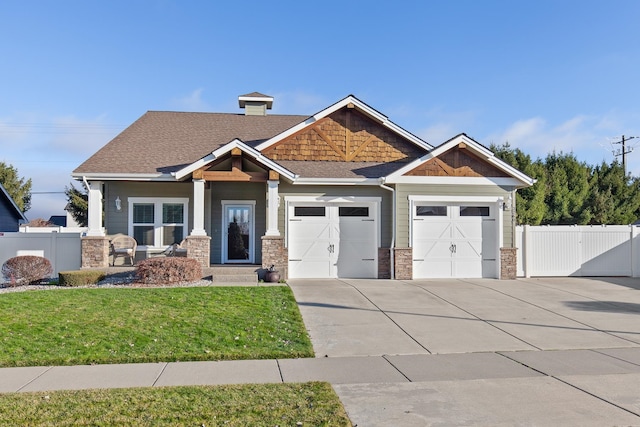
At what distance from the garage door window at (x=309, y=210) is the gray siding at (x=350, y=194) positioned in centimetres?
44

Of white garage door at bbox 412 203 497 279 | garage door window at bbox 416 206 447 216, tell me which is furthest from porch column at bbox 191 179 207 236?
garage door window at bbox 416 206 447 216

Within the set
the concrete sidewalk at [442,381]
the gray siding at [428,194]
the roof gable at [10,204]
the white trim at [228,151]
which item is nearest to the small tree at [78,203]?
the roof gable at [10,204]

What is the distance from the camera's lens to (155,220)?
1705 centimetres

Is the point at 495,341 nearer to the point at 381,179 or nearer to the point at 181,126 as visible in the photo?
the point at 381,179

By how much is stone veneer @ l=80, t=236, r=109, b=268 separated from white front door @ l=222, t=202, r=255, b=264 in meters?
3.88

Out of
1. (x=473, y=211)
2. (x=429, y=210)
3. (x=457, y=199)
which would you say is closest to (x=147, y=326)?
(x=429, y=210)

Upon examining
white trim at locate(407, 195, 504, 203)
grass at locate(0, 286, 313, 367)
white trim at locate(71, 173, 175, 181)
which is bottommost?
grass at locate(0, 286, 313, 367)

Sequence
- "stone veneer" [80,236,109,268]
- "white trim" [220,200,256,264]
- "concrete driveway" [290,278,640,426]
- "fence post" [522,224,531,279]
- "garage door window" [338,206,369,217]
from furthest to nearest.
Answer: "white trim" [220,200,256,264], "fence post" [522,224,531,279], "garage door window" [338,206,369,217], "stone veneer" [80,236,109,268], "concrete driveway" [290,278,640,426]

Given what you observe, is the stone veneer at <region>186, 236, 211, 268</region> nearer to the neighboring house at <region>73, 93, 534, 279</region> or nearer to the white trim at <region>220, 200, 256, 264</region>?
the neighboring house at <region>73, 93, 534, 279</region>

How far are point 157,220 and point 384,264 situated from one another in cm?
791

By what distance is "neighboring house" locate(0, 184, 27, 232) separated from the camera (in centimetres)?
2466

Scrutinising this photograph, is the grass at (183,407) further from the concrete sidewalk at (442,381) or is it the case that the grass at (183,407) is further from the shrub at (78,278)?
the shrub at (78,278)

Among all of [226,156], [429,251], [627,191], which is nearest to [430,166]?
[429,251]

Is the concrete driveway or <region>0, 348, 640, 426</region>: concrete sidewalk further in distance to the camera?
the concrete driveway
